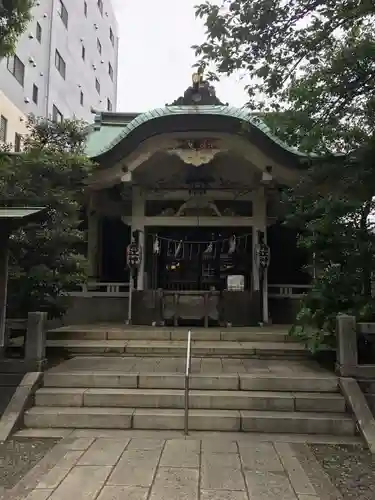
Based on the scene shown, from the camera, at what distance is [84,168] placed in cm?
814

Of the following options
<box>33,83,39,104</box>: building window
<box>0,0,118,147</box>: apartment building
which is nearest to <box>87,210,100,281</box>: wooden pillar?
<box>0,0,118,147</box>: apartment building

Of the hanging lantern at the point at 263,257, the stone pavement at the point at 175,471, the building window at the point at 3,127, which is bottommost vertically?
the stone pavement at the point at 175,471

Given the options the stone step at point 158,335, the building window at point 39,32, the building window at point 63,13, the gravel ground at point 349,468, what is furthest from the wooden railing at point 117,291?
the building window at point 63,13

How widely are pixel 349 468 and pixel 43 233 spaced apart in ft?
18.4

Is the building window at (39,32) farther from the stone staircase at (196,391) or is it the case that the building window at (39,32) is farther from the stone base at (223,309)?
the stone staircase at (196,391)

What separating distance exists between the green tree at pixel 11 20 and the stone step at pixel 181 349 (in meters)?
4.74

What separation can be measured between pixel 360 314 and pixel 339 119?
286cm

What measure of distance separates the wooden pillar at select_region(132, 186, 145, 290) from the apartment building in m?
7.59

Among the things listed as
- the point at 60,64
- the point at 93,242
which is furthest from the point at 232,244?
the point at 60,64

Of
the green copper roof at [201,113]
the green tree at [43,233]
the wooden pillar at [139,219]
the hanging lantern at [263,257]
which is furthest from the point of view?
the wooden pillar at [139,219]

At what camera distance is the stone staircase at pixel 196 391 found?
18.3 feet

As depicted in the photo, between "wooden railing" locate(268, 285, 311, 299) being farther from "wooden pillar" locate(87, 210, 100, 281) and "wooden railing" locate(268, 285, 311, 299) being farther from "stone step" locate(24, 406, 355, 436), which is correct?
"stone step" locate(24, 406, 355, 436)

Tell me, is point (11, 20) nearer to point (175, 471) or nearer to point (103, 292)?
point (175, 471)

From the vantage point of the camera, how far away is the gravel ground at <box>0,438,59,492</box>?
4227 mm
